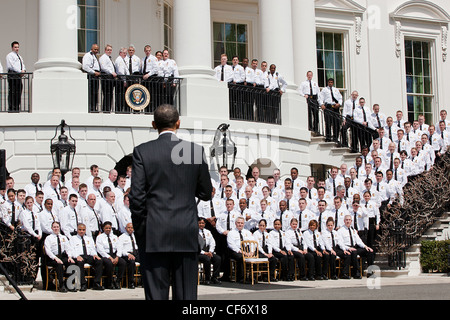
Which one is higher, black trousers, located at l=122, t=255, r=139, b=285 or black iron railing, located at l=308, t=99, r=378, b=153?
black iron railing, located at l=308, t=99, r=378, b=153

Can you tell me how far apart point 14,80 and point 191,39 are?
14.9 feet

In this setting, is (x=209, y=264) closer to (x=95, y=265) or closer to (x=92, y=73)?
(x=95, y=265)

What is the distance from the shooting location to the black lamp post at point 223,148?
2128cm

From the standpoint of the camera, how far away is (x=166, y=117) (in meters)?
7.00

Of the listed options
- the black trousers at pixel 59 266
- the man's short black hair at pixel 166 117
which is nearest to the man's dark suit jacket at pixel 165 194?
the man's short black hair at pixel 166 117

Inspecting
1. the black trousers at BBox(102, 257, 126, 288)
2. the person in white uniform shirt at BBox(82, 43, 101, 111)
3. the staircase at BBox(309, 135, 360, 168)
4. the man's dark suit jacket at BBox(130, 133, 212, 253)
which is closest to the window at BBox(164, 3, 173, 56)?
the staircase at BBox(309, 135, 360, 168)

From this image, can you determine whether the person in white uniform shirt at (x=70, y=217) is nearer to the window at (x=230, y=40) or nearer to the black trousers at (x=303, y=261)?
the black trousers at (x=303, y=261)

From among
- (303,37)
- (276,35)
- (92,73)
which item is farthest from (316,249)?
(303,37)

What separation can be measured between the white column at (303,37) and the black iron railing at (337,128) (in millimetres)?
1823

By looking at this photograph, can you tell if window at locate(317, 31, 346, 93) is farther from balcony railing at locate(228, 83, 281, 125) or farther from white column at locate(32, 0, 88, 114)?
white column at locate(32, 0, 88, 114)

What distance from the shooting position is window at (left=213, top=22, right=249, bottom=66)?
29328mm

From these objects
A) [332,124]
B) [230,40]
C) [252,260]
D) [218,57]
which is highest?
[230,40]

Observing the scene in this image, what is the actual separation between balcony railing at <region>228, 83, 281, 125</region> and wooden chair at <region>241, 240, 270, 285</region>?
549 centimetres

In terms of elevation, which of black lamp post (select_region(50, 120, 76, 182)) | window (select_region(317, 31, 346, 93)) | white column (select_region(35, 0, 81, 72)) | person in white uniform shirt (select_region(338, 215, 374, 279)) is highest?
window (select_region(317, 31, 346, 93))
